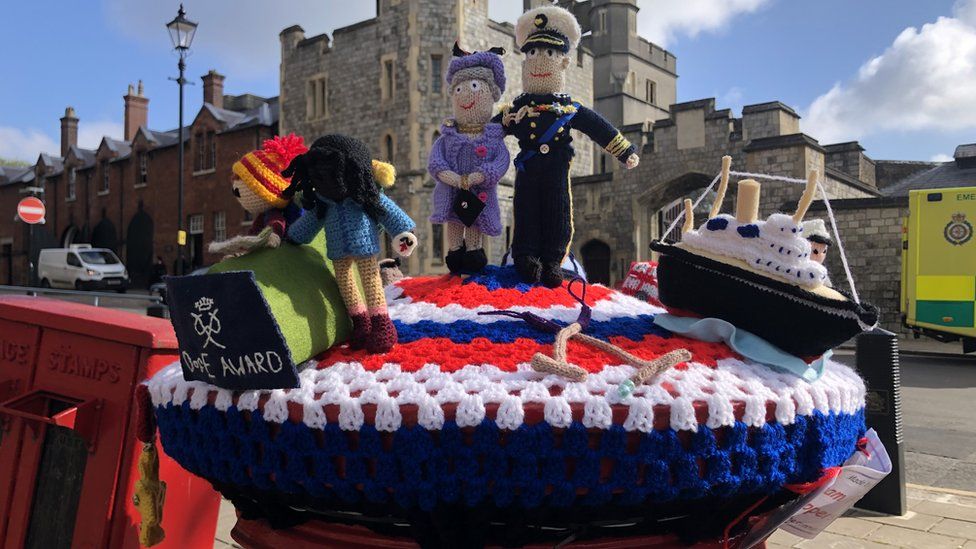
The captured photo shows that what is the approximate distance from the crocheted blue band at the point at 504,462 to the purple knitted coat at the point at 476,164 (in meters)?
0.95

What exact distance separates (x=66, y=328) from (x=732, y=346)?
7.38 ft

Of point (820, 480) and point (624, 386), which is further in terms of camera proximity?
point (820, 480)

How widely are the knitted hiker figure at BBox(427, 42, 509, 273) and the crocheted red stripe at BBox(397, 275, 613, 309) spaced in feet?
0.61

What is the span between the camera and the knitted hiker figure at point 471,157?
201 cm

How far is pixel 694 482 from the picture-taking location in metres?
1.19

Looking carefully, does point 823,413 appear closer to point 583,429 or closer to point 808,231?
point 583,429

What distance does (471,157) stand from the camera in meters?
2.06

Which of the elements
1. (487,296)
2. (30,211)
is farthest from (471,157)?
(30,211)

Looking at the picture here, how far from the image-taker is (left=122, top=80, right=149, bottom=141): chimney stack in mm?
35906

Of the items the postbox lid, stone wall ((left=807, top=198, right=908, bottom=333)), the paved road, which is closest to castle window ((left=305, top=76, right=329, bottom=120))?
stone wall ((left=807, top=198, right=908, bottom=333))

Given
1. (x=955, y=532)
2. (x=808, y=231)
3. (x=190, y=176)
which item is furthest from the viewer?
(x=190, y=176)

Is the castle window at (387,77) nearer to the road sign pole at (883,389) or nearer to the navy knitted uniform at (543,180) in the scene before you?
the road sign pole at (883,389)

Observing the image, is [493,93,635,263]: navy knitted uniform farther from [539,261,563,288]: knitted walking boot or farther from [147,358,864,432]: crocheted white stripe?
[147,358,864,432]: crocheted white stripe

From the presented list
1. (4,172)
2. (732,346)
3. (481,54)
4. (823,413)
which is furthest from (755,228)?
(4,172)
